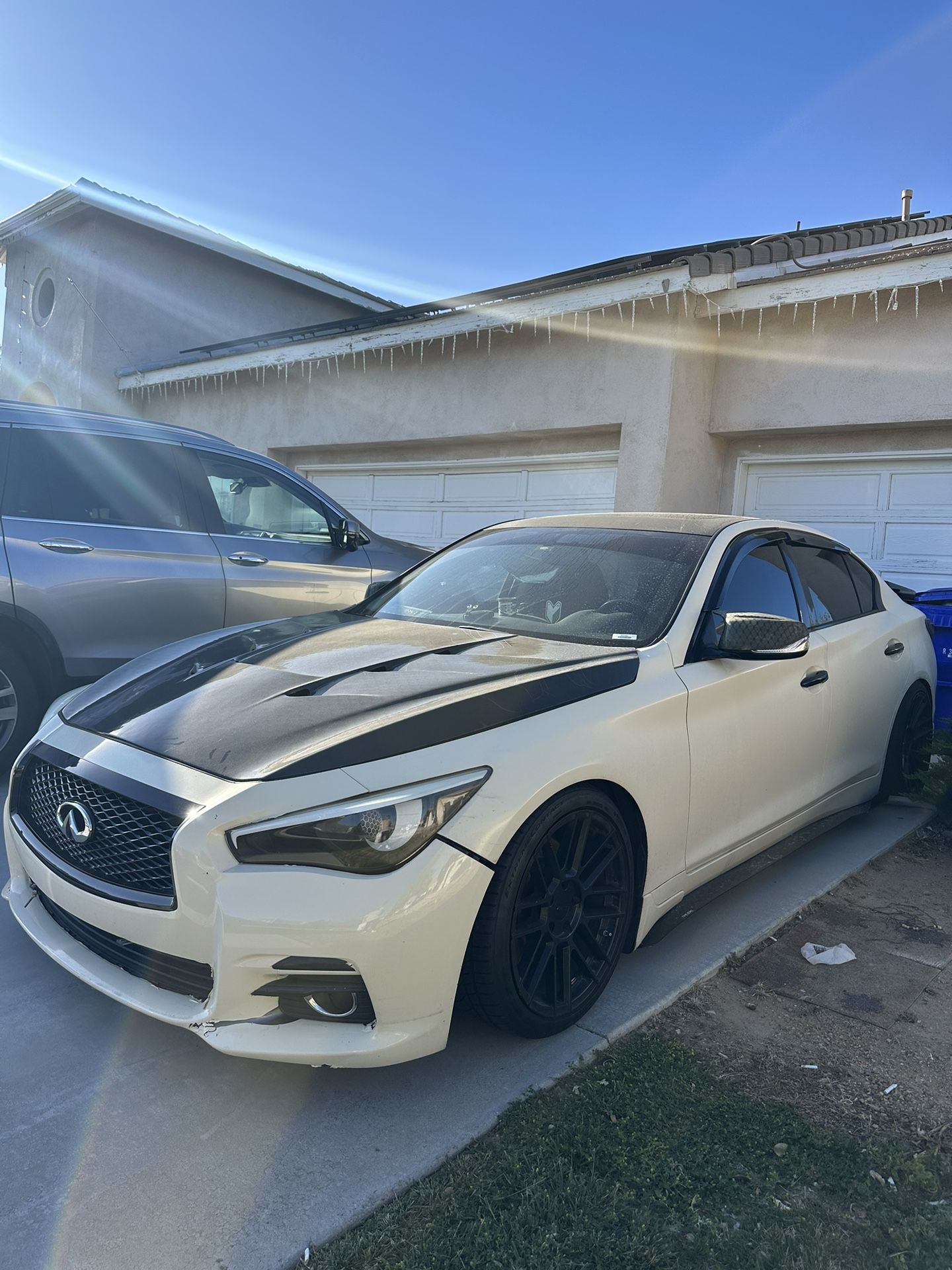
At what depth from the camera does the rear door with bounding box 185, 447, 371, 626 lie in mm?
5641

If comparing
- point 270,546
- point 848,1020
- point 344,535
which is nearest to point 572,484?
point 344,535

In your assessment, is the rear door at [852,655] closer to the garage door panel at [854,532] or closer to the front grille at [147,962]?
the front grille at [147,962]

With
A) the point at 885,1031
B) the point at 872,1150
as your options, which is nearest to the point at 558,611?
the point at 885,1031

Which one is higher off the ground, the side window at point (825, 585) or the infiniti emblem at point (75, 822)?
the side window at point (825, 585)

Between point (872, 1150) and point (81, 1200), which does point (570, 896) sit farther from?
point (81, 1200)

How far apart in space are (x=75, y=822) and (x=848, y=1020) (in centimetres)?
241

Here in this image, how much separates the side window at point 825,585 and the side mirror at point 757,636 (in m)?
0.88

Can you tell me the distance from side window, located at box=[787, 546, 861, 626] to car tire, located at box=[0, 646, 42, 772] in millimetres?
3723

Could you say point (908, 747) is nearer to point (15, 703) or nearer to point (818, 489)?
point (818, 489)

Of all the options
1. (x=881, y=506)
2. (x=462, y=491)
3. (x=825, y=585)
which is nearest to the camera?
(x=825, y=585)

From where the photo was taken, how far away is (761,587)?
392 centimetres

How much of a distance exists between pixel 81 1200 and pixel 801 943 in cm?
255

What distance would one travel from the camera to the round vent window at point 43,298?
51.7 feet

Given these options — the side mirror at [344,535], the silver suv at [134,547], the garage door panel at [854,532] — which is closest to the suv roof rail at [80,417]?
the silver suv at [134,547]
